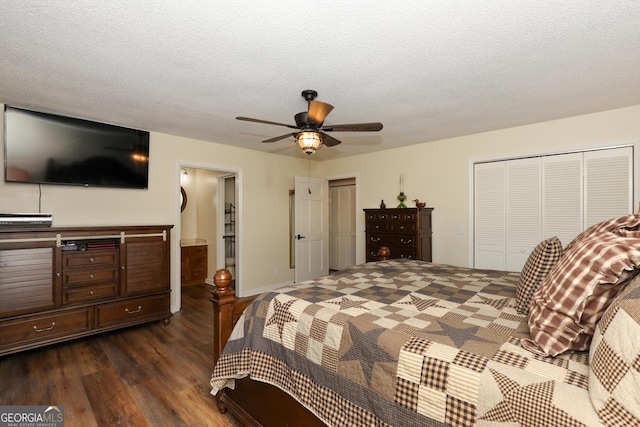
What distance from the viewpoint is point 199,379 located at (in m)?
2.44

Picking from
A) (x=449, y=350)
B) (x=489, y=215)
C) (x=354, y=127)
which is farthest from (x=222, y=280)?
(x=489, y=215)

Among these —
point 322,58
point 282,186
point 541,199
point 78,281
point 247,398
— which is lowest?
point 247,398

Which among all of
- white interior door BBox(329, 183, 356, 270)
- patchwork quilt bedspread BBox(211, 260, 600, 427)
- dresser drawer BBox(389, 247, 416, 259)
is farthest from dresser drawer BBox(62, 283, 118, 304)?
white interior door BBox(329, 183, 356, 270)

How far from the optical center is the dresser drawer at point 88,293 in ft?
9.77

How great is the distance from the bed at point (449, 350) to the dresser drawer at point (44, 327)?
1.99 meters

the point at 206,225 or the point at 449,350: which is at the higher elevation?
the point at 206,225

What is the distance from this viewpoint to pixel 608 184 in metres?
3.21

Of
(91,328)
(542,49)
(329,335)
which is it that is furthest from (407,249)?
(91,328)

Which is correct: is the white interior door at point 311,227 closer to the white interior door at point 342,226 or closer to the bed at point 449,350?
the white interior door at point 342,226

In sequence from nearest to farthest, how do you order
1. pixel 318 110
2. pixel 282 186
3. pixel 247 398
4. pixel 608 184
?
pixel 247 398, pixel 318 110, pixel 608 184, pixel 282 186

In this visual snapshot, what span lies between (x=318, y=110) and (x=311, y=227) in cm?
347

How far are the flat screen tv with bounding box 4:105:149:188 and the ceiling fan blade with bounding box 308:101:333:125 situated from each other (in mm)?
2574

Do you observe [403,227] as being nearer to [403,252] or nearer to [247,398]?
[403,252]

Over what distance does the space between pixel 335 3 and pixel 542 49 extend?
4.71ft
